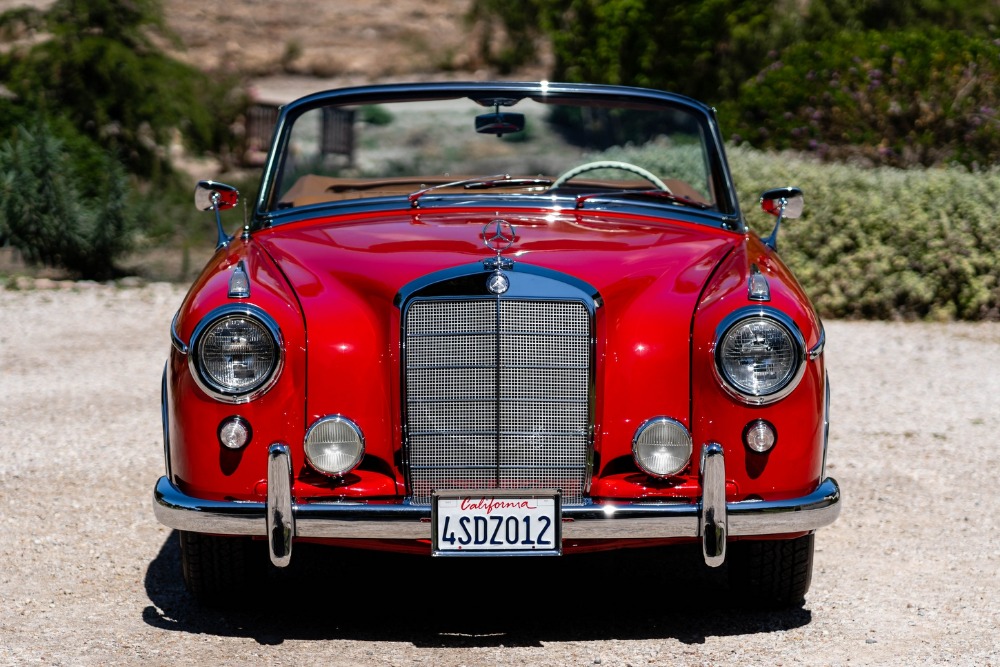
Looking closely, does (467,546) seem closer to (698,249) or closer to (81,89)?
(698,249)

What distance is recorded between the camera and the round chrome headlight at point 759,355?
3.51 metres

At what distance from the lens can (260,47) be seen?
38.5m

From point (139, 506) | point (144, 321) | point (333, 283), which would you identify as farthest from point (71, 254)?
point (333, 283)

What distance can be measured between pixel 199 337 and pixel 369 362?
46 centimetres

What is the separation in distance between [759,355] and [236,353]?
1405 mm

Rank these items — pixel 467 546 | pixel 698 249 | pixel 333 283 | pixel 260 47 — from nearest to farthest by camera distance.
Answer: pixel 467 546, pixel 333 283, pixel 698 249, pixel 260 47

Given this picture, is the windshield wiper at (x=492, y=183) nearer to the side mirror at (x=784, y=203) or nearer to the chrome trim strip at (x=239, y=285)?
the side mirror at (x=784, y=203)

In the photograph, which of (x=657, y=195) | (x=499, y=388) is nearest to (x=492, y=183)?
(x=657, y=195)

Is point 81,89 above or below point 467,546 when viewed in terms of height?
above

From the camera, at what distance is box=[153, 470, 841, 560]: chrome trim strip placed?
3406mm

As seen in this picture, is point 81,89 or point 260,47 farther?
point 260,47

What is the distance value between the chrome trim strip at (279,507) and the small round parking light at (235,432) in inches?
5.7

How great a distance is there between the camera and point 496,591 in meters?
4.26

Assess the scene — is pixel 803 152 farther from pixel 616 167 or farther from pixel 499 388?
pixel 499 388
